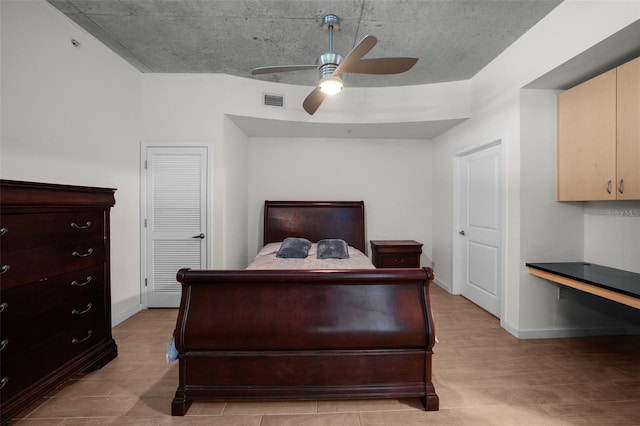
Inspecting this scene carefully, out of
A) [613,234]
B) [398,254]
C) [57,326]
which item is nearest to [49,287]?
[57,326]

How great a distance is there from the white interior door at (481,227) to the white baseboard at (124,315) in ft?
13.7

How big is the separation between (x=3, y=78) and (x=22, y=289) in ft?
4.94

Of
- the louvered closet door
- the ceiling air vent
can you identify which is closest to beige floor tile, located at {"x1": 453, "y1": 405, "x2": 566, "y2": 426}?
the louvered closet door

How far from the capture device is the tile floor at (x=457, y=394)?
5.50 feet

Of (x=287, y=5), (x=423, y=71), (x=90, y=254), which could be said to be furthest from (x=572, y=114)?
(x=90, y=254)

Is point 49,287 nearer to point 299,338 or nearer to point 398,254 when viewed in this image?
point 299,338

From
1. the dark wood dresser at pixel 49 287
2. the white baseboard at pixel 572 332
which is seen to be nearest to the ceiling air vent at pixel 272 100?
the dark wood dresser at pixel 49 287

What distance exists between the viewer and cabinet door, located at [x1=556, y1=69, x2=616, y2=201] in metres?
2.14

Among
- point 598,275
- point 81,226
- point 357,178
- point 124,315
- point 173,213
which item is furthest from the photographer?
point 357,178

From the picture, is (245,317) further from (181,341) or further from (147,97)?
(147,97)

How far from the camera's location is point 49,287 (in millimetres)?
1750

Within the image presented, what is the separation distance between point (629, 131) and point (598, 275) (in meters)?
1.11

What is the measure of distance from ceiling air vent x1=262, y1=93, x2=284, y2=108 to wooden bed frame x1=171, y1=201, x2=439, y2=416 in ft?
8.12

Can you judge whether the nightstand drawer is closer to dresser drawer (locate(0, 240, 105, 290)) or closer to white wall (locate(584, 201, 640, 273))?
white wall (locate(584, 201, 640, 273))
